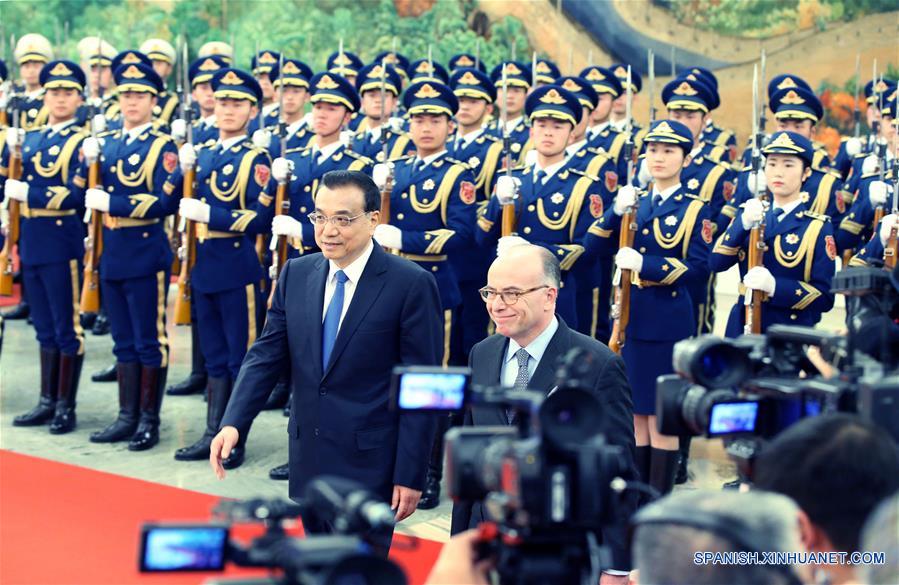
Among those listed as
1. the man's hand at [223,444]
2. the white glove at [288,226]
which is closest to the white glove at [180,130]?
the white glove at [288,226]

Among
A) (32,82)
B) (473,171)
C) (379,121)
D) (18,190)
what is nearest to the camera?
(18,190)

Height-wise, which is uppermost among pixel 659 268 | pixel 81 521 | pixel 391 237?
pixel 391 237

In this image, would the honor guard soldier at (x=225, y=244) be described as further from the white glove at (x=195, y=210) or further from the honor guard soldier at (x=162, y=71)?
the honor guard soldier at (x=162, y=71)

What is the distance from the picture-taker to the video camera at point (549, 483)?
2.17 metres

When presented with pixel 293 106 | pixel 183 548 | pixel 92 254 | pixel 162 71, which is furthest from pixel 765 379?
pixel 162 71

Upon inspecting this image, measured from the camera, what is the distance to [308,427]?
4.20 meters

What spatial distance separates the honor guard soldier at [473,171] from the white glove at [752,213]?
55.4 inches

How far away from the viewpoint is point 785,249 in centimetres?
587

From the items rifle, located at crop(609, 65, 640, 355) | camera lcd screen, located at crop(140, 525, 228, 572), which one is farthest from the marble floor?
camera lcd screen, located at crop(140, 525, 228, 572)

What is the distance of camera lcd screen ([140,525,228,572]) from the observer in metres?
1.99

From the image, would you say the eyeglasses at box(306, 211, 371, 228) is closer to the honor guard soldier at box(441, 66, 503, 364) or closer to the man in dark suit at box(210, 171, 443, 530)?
the man in dark suit at box(210, 171, 443, 530)

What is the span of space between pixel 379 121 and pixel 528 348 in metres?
4.88

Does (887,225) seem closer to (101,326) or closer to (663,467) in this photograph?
(663,467)

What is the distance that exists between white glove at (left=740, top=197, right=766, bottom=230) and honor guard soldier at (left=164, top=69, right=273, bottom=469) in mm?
2318
